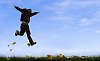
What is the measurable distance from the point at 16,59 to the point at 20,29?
2.67m

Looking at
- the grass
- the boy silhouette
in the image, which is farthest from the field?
the boy silhouette

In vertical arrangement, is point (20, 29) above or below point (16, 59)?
above

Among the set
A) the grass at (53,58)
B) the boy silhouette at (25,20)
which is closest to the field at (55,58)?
the grass at (53,58)

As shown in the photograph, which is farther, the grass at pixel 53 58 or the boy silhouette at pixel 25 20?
the boy silhouette at pixel 25 20

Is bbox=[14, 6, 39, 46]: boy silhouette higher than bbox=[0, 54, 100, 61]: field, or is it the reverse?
bbox=[14, 6, 39, 46]: boy silhouette

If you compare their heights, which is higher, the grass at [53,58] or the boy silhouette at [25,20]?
the boy silhouette at [25,20]

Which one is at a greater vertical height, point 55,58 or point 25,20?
point 25,20

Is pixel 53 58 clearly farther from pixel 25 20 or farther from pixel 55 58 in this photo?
pixel 25 20

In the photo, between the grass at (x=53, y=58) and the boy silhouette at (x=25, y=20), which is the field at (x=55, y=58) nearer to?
the grass at (x=53, y=58)

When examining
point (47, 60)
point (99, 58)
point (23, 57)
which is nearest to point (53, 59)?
point (47, 60)

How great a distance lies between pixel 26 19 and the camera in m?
17.4

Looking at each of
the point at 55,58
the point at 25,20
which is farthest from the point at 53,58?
the point at 25,20

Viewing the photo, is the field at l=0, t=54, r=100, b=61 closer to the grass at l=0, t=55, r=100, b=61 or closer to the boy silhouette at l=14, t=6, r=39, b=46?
the grass at l=0, t=55, r=100, b=61

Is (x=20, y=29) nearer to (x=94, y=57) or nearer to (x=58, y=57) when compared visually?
(x=58, y=57)
